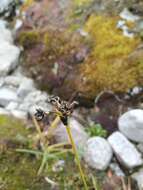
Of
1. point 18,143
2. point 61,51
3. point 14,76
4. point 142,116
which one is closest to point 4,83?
point 14,76

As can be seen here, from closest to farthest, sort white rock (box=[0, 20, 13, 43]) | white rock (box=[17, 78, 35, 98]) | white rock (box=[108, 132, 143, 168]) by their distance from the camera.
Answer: white rock (box=[108, 132, 143, 168]) → white rock (box=[17, 78, 35, 98]) → white rock (box=[0, 20, 13, 43])

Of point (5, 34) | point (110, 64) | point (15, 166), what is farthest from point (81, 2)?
point (15, 166)

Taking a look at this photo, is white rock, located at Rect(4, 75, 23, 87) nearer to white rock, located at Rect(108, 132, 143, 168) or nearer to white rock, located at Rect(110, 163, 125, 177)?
white rock, located at Rect(108, 132, 143, 168)

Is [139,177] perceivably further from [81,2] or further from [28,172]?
[81,2]

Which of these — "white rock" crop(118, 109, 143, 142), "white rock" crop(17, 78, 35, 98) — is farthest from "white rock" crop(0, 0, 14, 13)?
"white rock" crop(118, 109, 143, 142)

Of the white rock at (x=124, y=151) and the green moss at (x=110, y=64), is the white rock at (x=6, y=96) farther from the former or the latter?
the white rock at (x=124, y=151)

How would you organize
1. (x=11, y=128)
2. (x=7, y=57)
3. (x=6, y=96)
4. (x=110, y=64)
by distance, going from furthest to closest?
1. (x=7, y=57)
2. (x=6, y=96)
3. (x=110, y=64)
4. (x=11, y=128)

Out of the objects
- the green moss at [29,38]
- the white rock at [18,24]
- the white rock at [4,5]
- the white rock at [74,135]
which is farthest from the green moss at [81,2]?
the white rock at [74,135]
